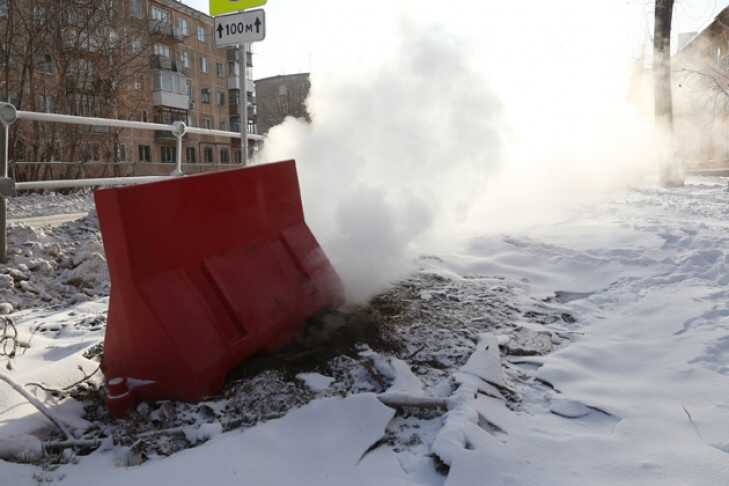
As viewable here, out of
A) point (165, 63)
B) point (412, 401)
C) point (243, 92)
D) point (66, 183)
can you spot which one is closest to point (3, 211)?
point (66, 183)

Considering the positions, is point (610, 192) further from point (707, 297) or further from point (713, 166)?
point (713, 166)

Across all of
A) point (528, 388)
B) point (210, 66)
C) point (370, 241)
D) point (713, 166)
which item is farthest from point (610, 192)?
point (210, 66)

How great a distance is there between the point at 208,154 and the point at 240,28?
50411 mm

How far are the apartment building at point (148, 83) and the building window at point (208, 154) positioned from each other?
231 millimetres

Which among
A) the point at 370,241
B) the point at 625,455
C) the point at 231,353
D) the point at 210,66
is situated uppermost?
the point at 210,66

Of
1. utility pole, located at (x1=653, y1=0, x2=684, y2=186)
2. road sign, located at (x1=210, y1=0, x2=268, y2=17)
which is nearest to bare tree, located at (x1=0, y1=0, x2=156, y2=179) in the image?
road sign, located at (x1=210, y1=0, x2=268, y2=17)

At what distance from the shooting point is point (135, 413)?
7.75 ft

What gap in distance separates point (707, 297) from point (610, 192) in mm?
9494

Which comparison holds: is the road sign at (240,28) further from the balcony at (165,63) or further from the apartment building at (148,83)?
the balcony at (165,63)

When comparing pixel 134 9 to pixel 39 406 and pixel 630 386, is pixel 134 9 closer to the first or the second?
pixel 39 406

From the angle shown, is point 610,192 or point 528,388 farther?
point 610,192

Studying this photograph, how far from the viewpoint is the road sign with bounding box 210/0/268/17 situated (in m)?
6.02

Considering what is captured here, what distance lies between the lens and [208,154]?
2121 inches

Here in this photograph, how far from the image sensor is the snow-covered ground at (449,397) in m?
1.93
